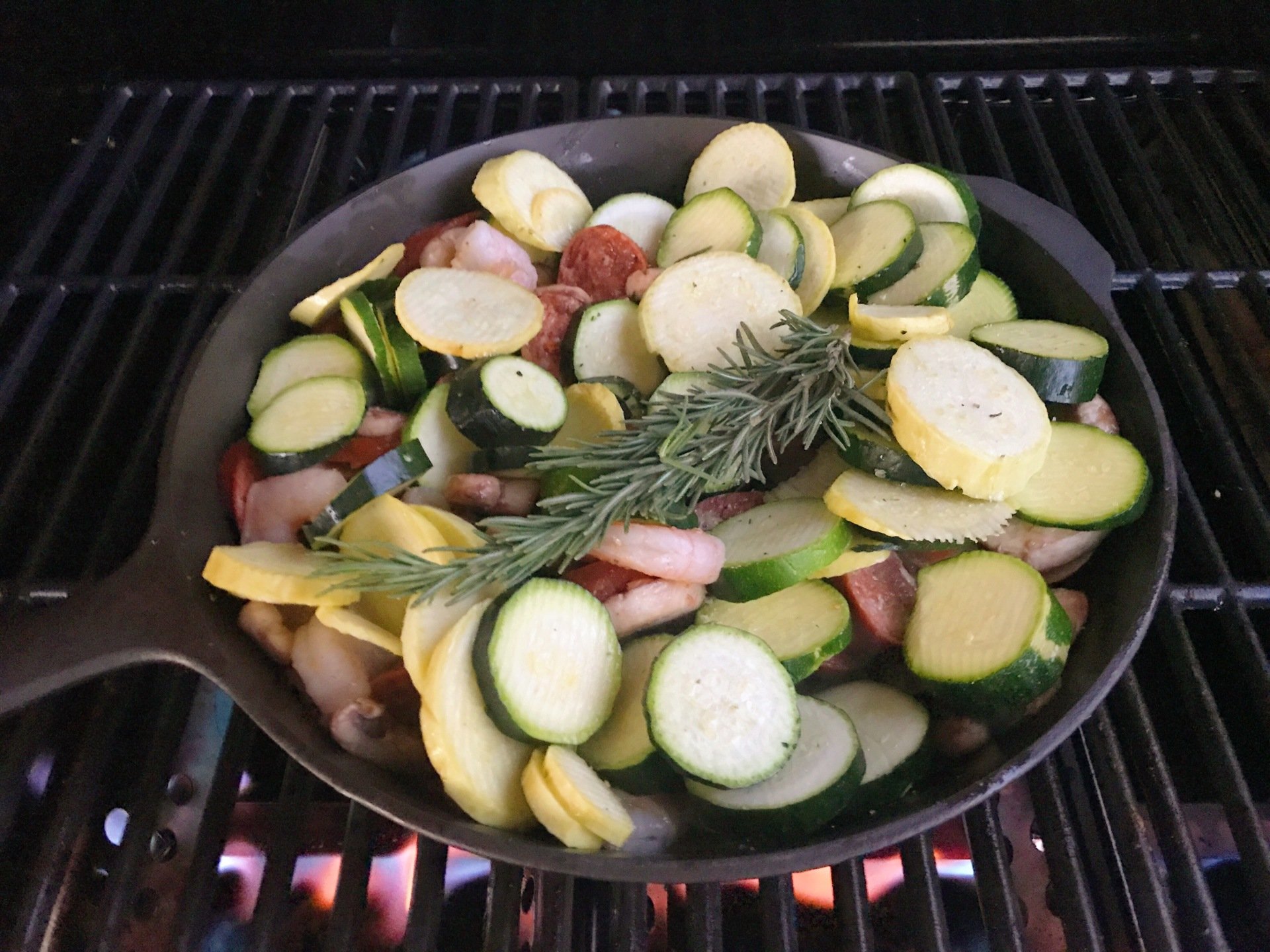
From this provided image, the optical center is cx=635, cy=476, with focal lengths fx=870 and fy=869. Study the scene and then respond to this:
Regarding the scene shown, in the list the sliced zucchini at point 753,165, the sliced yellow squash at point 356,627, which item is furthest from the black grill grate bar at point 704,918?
the sliced zucchini at point 753,165

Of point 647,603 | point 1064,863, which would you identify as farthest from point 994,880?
point 647,603

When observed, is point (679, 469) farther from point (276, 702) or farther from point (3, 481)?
Answer: point (3, 481)

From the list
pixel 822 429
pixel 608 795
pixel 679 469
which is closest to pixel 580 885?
pixel 608 795

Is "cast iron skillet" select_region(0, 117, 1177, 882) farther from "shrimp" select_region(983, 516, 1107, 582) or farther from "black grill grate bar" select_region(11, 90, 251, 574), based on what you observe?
"black grill grate bar" select_region(11, 90, 251, 574)

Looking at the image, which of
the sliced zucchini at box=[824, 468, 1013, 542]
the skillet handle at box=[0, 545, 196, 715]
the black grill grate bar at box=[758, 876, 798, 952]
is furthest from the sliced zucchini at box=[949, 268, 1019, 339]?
the skillet handle at box=[0, 545, 196, 715]

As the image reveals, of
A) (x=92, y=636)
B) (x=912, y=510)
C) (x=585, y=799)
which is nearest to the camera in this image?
(x=585, y=799)

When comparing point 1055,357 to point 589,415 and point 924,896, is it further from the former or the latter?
point 924,896

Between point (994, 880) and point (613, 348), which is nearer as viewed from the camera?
point (994, 880)
